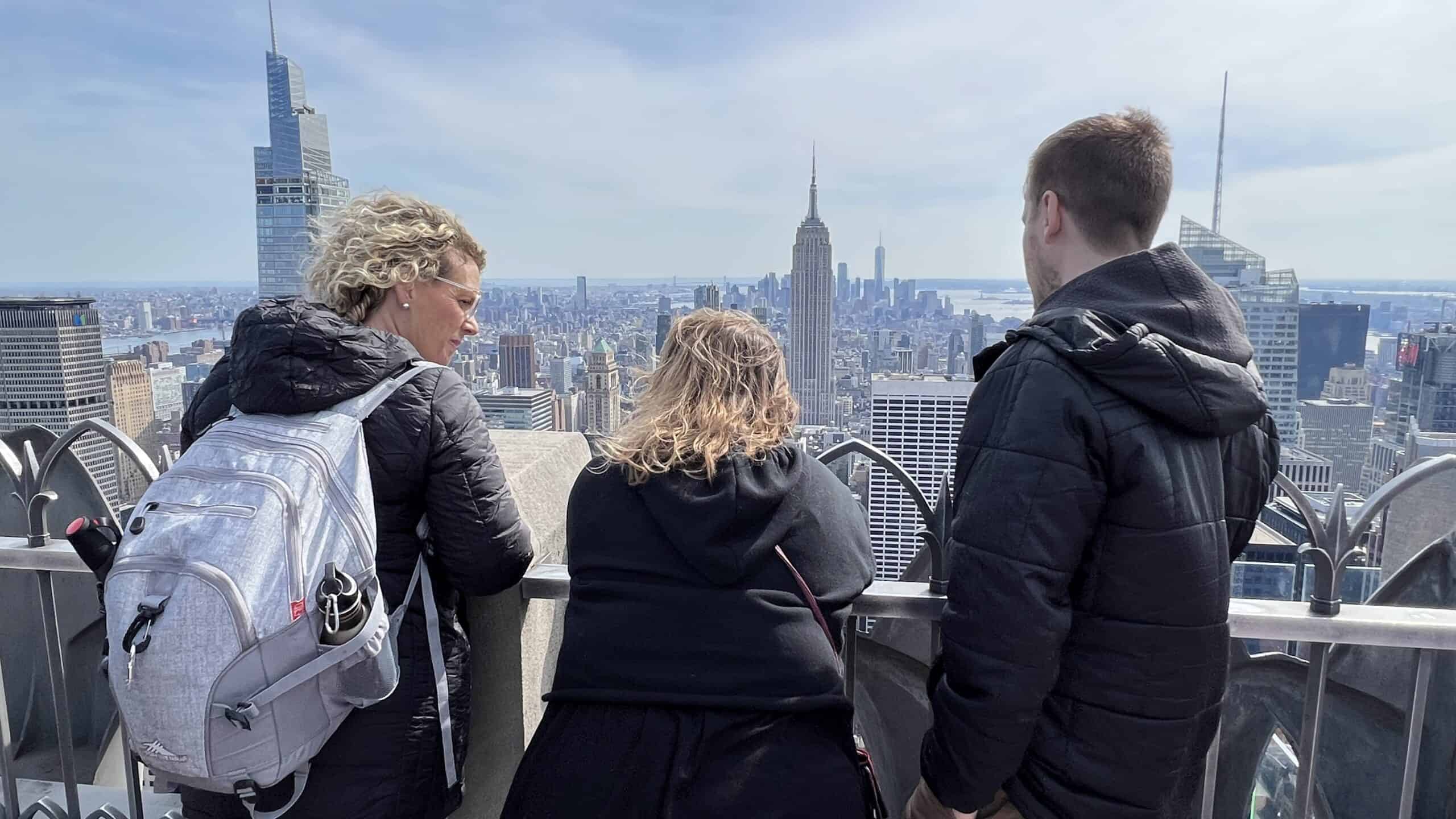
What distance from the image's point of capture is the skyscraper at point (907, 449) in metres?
2.00

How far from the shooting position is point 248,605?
4.67ft

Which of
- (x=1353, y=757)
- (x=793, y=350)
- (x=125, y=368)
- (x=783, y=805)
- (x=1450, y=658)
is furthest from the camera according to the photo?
(x=793, y=350)

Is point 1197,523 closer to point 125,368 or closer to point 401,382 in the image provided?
point 401,382

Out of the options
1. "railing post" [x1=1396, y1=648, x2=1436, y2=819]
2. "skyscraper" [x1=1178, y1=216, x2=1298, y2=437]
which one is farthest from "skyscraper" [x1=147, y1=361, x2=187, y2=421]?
"skyscraper" [x1=1178, y1=216, x2=1298, y2=437]

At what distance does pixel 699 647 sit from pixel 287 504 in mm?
798

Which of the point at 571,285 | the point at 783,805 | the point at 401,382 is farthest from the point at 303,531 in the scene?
the point at 571,285

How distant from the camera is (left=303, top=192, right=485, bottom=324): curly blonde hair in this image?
1925 millimetres

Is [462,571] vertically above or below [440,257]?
below

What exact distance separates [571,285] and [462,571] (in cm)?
9632

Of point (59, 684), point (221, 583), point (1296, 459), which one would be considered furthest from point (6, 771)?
point (1296, 459)

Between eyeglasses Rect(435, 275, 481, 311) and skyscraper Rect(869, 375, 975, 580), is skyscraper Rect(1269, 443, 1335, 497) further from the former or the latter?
eyeglasses Rect(435, 275, 481, 311)

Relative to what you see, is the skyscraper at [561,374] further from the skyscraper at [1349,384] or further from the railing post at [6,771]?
the railing post at [6,771]

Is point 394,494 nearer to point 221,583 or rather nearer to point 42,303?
point 221,583

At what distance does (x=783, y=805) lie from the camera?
1491mm
